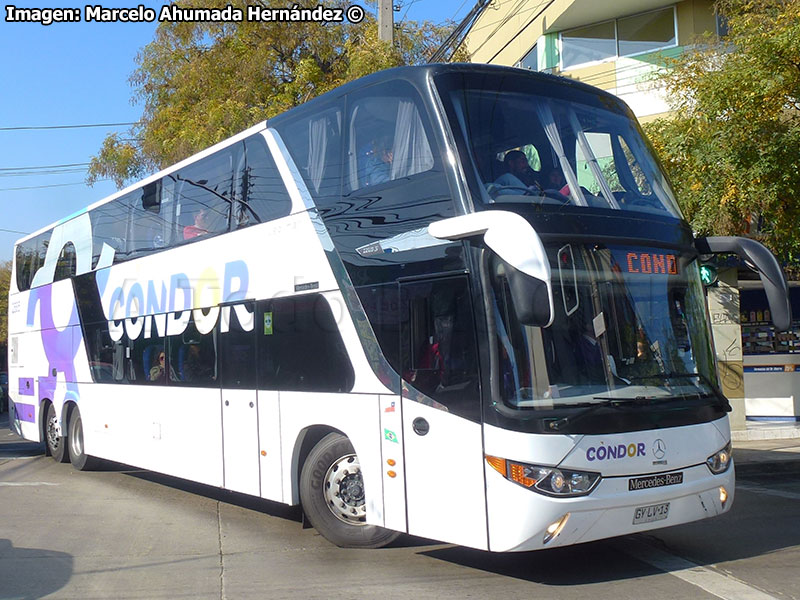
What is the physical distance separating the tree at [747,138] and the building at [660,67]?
7.38 feet

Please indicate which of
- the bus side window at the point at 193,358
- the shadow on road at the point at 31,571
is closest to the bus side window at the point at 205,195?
the bus side window at the point at 193,358

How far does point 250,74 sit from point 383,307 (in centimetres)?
1543

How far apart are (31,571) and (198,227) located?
449cm

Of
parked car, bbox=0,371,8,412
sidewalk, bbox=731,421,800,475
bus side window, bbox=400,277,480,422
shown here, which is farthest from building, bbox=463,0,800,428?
parked car, bbox=0,371,8,412

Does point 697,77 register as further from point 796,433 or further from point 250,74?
point 250,74

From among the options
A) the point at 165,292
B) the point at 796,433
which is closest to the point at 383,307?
the point at 165,292

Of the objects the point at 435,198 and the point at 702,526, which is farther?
the point at 702,526

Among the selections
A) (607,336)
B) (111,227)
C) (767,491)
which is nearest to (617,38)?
(767,491)

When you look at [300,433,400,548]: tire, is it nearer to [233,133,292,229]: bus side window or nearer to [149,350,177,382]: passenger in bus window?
[233,133,292,229]: bus side window

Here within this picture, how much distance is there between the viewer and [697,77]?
13922 mm

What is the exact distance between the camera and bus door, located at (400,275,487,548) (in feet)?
21.2

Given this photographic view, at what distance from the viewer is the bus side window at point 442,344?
21.5 feet

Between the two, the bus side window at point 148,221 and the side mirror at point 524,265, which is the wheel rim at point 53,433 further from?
the side mirror at point 524,265

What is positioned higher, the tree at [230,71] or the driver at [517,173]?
the tree at [230,71]
